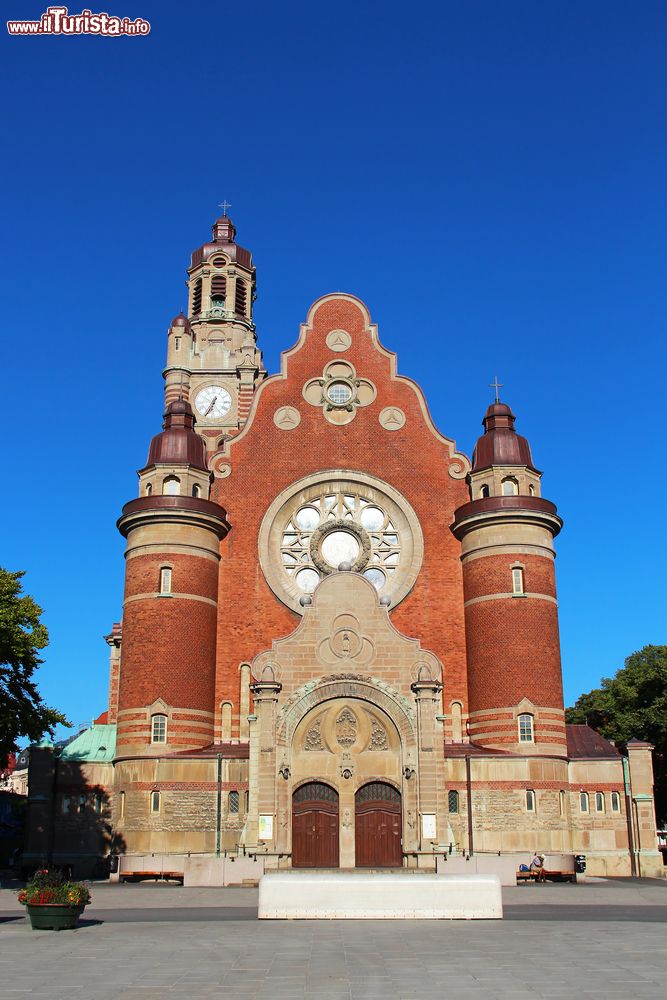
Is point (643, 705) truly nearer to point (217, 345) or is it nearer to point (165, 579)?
point (165, 579)

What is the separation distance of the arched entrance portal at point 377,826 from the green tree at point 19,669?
12.3 metres

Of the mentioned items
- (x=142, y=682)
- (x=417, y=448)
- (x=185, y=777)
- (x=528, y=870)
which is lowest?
(x=528, y=870)

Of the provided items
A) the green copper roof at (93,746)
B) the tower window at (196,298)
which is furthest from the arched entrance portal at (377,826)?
the tower window at (196,298)

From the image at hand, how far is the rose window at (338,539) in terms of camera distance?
49.3 m

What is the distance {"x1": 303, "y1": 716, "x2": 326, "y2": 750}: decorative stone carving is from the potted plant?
19220 millimetres

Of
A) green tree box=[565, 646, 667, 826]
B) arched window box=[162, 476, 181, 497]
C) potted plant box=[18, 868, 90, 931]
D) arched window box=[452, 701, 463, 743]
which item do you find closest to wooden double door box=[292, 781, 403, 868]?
arched window box=[452, 701, 463, 743]

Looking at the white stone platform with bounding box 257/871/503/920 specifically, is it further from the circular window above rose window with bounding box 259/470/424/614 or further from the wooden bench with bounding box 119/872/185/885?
the circular window above rose window with bounding box 259/470/424/614

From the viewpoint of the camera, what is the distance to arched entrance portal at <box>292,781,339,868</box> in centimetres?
4059

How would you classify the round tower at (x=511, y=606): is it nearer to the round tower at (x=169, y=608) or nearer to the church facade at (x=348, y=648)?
the church facade at (x=348, y=648)

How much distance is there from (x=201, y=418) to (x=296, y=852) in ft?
106

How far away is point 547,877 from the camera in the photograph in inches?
1597

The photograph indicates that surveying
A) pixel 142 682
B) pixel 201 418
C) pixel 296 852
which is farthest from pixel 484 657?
pixel 201 418

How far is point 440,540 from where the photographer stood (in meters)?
49.3

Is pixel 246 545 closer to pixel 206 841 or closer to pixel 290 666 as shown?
pixel 290 666
